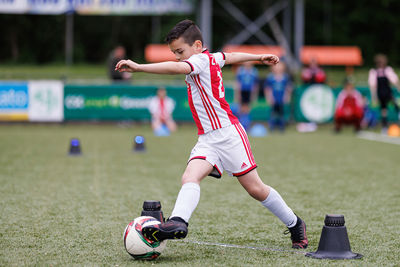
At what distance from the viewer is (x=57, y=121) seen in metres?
20.0

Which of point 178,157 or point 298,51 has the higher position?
point 298,51

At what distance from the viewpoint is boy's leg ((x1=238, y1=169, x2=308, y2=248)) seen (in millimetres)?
5344

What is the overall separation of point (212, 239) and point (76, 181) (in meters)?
3.96

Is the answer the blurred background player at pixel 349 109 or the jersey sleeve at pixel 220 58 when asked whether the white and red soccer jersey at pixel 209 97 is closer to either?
the jersey sleeve at pixel 220 58

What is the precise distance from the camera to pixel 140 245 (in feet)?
16.3

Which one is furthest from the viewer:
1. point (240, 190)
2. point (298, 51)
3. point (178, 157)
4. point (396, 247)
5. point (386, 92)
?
point (298, 51)

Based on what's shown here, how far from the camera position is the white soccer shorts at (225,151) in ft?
17.1

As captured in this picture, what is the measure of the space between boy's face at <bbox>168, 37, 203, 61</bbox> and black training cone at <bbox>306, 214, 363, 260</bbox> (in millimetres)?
1568

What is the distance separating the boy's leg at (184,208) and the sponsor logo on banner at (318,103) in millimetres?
16045

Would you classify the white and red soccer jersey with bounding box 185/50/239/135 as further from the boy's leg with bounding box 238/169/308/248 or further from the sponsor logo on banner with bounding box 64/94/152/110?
the sponsor logo on banner with bounding box 64/94/152/110

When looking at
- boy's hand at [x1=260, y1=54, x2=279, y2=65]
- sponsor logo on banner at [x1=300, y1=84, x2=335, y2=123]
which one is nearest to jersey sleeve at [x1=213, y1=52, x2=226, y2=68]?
boy's hand at [x1=260, y1=54, x2=279, y2=65]

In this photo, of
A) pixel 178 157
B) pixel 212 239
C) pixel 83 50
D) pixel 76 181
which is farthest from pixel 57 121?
pixel 83 50

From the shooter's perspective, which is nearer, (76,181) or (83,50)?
(76,181)

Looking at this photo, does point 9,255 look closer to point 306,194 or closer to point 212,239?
point 212,239
